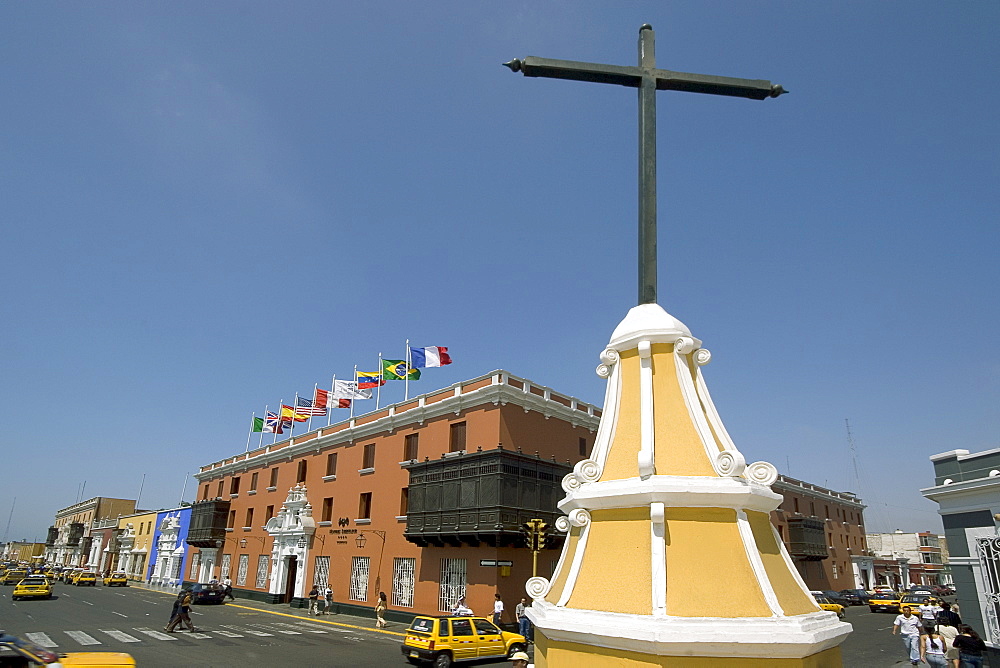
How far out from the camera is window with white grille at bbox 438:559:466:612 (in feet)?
75.9

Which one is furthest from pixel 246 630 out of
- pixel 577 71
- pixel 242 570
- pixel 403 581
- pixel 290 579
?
pixel 577 71

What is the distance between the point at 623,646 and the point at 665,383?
196 cm

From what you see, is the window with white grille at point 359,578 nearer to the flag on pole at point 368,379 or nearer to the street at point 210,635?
the street at point 210,635

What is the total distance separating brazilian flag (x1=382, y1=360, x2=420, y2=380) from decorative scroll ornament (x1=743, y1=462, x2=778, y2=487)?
1008 inches

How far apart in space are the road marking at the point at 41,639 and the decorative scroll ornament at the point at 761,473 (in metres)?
20.7

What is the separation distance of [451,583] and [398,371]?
1049 cm

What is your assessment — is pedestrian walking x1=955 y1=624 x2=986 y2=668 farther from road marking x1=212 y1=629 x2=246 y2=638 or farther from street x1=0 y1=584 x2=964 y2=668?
road marking x1=212 y1=629 x2=246 y2=638

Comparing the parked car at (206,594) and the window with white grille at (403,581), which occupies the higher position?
the window with white grille at (403,581)

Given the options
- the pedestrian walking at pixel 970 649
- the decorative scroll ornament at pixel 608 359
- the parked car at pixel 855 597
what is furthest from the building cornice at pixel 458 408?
the parked car at pixel 855 597

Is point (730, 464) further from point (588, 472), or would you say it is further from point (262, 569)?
point (262, 569)

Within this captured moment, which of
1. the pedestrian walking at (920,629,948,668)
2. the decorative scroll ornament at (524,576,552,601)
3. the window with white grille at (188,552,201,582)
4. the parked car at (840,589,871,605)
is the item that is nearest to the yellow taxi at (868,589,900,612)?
the parked car at (840,589,871,605)

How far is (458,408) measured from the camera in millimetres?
25547

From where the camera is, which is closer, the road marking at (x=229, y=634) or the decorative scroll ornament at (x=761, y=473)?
the decorative scroll ornament at (x=761, y=473)

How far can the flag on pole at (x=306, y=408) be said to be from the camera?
34156 millimetres
